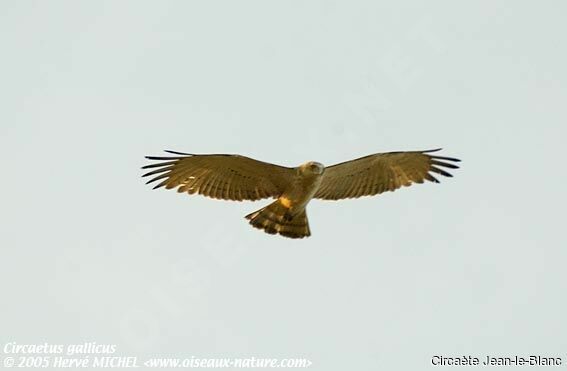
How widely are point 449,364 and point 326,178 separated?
3730 mm

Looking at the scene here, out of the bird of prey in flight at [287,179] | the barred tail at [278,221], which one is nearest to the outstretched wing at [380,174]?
the bird of prey in flight at [287,179]

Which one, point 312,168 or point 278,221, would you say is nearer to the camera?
point 312,168

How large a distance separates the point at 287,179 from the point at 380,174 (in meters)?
1.70

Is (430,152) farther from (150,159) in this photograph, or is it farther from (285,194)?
(150,159)

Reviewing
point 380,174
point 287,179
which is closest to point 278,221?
point 287,179

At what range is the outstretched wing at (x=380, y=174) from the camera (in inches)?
496

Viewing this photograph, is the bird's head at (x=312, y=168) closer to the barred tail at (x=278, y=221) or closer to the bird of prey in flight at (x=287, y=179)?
the bird of prey in flight at (x=287, y=179)

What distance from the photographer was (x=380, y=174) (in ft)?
42.3

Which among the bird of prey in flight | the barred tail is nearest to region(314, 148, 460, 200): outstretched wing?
the bird of prey in flight

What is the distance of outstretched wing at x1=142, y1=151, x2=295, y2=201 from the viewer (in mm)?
12242

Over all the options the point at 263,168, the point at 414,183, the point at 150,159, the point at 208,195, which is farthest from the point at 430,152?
the point at 150,159

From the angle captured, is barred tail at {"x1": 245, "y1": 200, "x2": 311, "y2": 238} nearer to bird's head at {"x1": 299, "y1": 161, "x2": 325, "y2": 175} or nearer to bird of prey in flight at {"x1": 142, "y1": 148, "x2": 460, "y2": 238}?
bird of prey in flight at {"x1": 142, "y1": 148, "x2": 460, "y2": 238}

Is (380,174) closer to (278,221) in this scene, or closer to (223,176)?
(278,221)

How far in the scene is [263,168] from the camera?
40.4 ft
